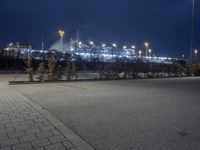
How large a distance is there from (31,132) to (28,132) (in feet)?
0.21

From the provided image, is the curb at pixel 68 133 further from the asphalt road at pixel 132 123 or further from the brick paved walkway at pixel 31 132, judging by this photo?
the asphalt road at pixel 132 123

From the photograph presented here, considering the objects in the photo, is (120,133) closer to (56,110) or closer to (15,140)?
(15,140)

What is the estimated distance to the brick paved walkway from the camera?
4.27m

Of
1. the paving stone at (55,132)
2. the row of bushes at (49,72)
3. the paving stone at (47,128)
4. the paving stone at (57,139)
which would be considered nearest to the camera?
the paving stone at (57,139)

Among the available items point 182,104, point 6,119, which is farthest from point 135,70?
point 6,119

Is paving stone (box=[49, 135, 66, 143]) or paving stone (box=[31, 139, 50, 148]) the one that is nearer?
paving stone (box=[31, 139, 50, 148])

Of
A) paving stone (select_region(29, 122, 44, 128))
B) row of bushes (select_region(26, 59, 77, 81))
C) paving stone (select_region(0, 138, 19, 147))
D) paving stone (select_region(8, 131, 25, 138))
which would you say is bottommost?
paving stone (select_region(0, 138, 19, 147))

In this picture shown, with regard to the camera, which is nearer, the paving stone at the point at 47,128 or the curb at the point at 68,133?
the curb at the point at 68,133

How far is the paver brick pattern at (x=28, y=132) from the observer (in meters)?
4.27

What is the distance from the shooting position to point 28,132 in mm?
5016

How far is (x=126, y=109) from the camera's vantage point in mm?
7457

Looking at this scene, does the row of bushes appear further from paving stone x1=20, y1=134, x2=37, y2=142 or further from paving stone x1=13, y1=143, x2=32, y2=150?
paving stone x1=13, y1=143, x2=32, y2=150

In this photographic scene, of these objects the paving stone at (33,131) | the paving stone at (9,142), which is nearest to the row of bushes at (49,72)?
the paving stone at (33,131)

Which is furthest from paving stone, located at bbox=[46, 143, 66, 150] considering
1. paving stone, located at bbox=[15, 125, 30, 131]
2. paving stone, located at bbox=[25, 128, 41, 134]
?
paving stone, located at bbox=[15, 125, 30, 131]
